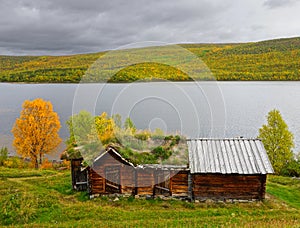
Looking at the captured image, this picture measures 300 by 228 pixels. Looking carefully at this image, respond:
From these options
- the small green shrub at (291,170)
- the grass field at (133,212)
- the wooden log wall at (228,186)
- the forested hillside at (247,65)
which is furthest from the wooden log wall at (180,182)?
the forested hillside at (247,65)

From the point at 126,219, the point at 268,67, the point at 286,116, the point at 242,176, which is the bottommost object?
the point at 126,219

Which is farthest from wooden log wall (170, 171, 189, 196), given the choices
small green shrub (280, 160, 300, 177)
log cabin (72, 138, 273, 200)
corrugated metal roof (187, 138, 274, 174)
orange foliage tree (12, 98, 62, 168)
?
orange foliage tree (12, 98, 62, 168)

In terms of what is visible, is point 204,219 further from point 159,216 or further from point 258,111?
point 258,111

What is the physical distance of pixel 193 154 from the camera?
17.3m

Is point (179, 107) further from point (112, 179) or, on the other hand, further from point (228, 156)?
point (112, 179)

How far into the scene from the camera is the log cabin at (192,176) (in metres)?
16.6

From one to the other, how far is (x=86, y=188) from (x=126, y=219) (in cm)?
602

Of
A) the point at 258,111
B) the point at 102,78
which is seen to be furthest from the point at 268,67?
the point at 102,78

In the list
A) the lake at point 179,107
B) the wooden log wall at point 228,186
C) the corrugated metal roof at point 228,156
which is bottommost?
the wooden log wall at point 228,186

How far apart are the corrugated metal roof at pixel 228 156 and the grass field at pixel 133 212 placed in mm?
2087

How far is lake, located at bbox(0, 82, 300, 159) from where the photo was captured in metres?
19.5

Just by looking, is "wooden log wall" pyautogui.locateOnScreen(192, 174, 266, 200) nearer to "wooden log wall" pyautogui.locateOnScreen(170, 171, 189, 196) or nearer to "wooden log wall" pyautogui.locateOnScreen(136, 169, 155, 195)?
"wooden log wall" pyautogui.locateOnScreen(170, 171, 189, 196)

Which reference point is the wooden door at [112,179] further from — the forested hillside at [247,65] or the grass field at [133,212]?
the forested hillside at [247,65]

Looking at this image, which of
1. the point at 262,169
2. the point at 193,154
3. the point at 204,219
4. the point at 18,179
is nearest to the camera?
the point at 204,219
